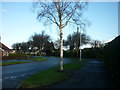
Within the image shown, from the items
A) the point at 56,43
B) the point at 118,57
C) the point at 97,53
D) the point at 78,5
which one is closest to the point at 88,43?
the point at 97,53

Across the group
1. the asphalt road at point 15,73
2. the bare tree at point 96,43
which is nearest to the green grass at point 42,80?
the asphalt road at point 15,73

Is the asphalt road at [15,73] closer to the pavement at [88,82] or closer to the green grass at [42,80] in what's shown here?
the green grass at [42,80]

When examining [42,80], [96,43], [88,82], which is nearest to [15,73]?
[42,80]

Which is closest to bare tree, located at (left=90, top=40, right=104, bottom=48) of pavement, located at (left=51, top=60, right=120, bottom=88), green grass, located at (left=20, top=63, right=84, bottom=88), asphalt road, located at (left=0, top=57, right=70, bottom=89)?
asphalt road, located at (left=0, top=57, right=70, bottom=89)

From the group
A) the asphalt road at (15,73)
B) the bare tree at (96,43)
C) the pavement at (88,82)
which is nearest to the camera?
the pavement at (88,82)

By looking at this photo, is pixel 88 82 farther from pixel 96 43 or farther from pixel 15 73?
pixel 96 43

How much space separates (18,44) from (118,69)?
391 ft

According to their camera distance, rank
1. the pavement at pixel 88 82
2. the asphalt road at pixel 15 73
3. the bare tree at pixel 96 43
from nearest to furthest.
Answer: the pavement at pixel 88 82 < the asphalt road at pixel 15 73 < the bare tree at pixel 96 43

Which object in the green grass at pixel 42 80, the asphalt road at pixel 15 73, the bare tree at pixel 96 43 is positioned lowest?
the asphalt road at pixel 15 73

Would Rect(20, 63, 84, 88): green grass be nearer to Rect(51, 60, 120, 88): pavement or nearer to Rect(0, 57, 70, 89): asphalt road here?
Rect(51, 60, 120, 88): pavement

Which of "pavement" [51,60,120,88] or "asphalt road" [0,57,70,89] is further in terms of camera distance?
"asphalt road" [0,57,70,89]

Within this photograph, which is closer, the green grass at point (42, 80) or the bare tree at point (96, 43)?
the green grass at point (42, 80)

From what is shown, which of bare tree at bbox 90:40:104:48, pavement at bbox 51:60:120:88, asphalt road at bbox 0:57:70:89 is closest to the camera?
pavement at bbox 51:60:120:88

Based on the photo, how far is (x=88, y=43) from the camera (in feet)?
255
